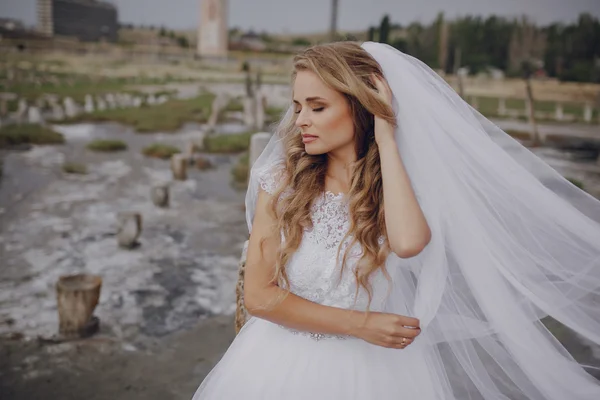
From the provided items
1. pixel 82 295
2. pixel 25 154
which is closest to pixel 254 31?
pixel 25 154

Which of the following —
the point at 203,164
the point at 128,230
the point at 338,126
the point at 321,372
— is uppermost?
the point at 338,126

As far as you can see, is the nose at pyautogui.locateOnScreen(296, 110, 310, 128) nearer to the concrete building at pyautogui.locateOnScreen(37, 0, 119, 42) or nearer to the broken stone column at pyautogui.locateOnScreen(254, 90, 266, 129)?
the concrete building at pyautogui.locateOnScreen(37, 0, 119, 42)

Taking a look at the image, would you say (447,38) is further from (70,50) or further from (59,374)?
(59,374)

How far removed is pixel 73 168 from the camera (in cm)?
759

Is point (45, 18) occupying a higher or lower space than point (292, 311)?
higher

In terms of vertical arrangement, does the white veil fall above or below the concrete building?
below

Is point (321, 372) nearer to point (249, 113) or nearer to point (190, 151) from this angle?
point (190, 151)

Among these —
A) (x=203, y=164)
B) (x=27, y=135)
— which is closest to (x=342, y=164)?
(x=203, y=164)

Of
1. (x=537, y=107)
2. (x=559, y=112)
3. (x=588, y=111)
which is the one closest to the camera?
(x=588, y=111)

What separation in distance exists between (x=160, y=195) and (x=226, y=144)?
2969mm

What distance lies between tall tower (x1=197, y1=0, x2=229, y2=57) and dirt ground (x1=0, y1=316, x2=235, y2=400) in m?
6.39

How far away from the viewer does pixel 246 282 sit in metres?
1.36

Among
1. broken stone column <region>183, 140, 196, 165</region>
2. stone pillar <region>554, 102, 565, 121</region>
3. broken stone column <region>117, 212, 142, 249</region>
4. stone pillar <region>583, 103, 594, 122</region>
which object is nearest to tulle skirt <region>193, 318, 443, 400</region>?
broken stone column <region>117, 212, 142, 249</region>

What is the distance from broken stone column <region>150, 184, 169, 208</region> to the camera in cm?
655
